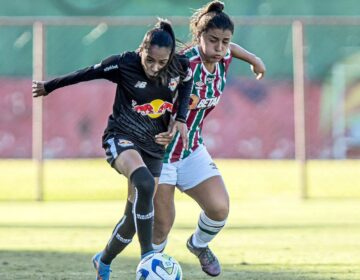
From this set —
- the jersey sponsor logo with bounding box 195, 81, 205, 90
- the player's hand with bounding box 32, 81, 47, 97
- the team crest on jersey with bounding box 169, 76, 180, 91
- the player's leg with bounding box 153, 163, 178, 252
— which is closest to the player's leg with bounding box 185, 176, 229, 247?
the player's leg with bounding box 153, 163, 178, 252

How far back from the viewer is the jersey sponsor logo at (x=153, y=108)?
7.47m

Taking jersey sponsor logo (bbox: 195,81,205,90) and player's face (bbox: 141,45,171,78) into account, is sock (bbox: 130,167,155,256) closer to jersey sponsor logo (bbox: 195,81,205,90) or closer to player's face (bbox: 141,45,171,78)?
player's face (bbox: 141,45,171,78)

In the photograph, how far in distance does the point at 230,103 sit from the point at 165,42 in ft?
61.2

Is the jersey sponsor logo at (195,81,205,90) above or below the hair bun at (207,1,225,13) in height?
below

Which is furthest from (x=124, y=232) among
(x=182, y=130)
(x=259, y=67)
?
(x=259, y=67)

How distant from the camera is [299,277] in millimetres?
8055

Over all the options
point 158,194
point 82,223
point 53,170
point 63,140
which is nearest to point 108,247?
point 158,194

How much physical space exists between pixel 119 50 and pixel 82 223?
16.8 meters

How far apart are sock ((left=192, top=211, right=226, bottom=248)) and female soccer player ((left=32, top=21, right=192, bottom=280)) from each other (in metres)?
0.84

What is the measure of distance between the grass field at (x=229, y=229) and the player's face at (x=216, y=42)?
5.41 ft

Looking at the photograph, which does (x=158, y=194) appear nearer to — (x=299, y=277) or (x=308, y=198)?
(x=299, y=277)

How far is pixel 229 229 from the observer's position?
1185cm

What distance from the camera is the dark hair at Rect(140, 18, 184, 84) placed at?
725cm

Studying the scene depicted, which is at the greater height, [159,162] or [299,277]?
[159,162]
